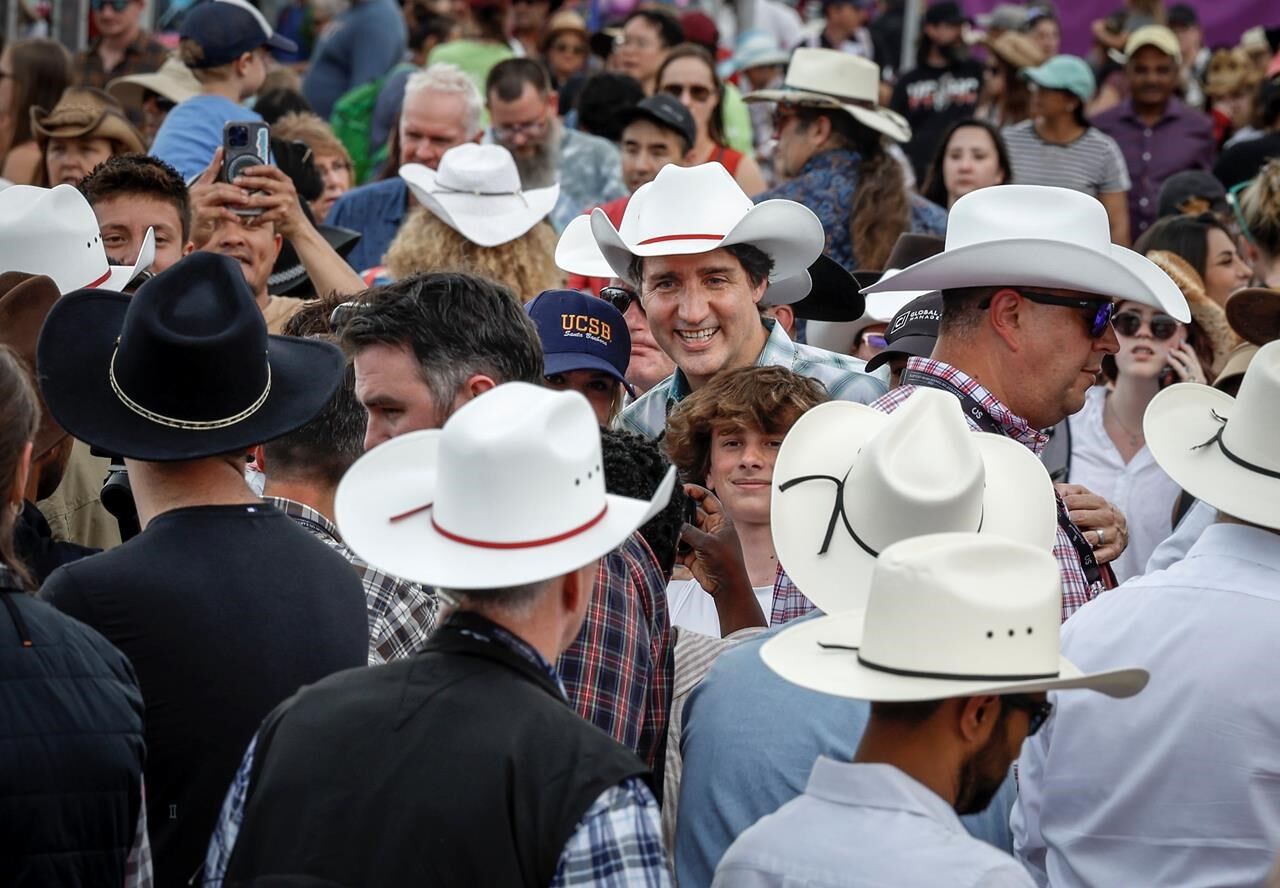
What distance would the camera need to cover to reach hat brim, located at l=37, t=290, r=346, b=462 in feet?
10.6

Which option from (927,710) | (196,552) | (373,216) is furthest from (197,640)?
(373,216)

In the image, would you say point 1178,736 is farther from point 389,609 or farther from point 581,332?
point 581,332

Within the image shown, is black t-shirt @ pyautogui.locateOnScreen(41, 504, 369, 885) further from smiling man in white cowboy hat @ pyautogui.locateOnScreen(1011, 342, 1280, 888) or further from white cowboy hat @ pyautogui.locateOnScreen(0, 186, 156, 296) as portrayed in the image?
white cowboy hat @ pyautogui.locateOnScreen(0, 186, 156, 296)

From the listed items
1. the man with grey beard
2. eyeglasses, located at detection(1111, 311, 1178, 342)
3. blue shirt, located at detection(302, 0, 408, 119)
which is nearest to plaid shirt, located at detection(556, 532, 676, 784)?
eyeglasses, located at detection(1111, 311, 1178, 342)

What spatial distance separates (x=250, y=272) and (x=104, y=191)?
542 mm

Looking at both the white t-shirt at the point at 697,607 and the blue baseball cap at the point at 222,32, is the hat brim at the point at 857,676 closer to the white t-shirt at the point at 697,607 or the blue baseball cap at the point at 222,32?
the white t-shirt at the point at 697,607

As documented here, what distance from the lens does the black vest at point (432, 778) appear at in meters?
2.43

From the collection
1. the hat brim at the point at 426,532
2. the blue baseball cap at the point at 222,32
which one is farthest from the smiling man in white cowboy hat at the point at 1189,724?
the blue baseball cap at the point at 222,32

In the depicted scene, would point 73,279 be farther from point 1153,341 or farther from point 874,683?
point 1153,341

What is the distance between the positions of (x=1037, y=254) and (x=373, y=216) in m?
4.46

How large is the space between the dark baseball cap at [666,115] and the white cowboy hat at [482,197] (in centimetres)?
119

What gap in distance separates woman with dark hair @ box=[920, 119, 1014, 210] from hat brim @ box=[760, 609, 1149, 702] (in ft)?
20.1

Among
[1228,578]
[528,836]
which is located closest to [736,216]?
[1228,578]

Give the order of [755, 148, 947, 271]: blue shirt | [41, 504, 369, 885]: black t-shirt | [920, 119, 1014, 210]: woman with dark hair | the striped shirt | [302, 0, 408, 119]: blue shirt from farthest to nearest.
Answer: [302, 0, 408, 119]: blue shirt, the striped shirt, [920, 119, 1014, 210]: woman with dark hair, [755, 148, 947, 271]: blue shirt, [41, 504, 369, 885]: black t-shirt
